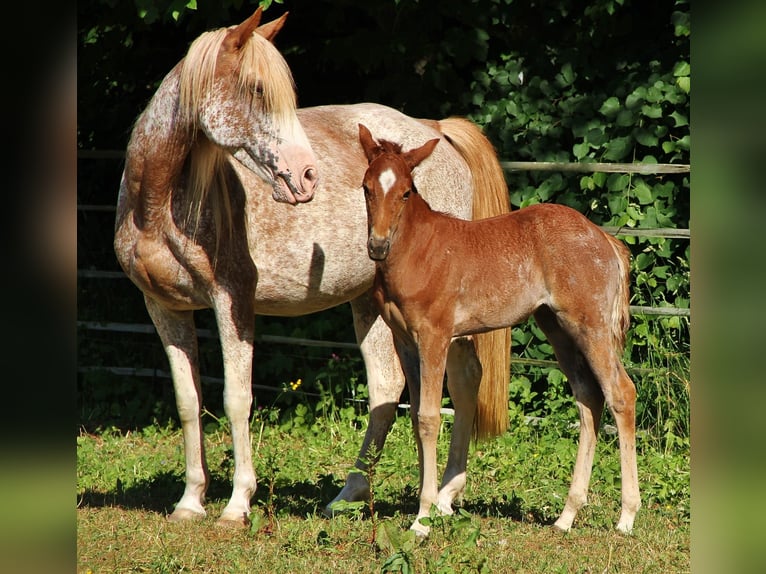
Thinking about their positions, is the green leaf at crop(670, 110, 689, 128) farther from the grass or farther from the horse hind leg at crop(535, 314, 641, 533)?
the horse hind leg at crop(535, 314, 641, 533)

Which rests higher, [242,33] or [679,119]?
[242,33]

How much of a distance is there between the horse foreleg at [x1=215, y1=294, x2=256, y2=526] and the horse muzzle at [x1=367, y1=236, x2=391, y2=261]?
962mm

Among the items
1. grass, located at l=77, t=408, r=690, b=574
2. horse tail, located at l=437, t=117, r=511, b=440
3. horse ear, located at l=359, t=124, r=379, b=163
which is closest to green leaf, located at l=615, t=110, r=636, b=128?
horse tail, located at l=437, t=117, r=511, b=440

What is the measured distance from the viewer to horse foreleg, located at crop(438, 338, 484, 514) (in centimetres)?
470

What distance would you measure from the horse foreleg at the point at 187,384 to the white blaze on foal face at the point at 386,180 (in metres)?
1.44

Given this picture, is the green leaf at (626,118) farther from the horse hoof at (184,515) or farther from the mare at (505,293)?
the horse hoof at (184,515)

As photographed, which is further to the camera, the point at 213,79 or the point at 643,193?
the point at 643,193

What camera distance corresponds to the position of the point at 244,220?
15.1ft

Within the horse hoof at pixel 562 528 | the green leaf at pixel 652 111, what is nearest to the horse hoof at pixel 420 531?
the horse hoof at pixel 562 528

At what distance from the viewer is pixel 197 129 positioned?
4.28 metres

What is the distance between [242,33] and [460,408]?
2240 mm

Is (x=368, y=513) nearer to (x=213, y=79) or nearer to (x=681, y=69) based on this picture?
(x=213, y=79)

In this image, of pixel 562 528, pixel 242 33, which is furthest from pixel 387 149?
pixel 562 528
